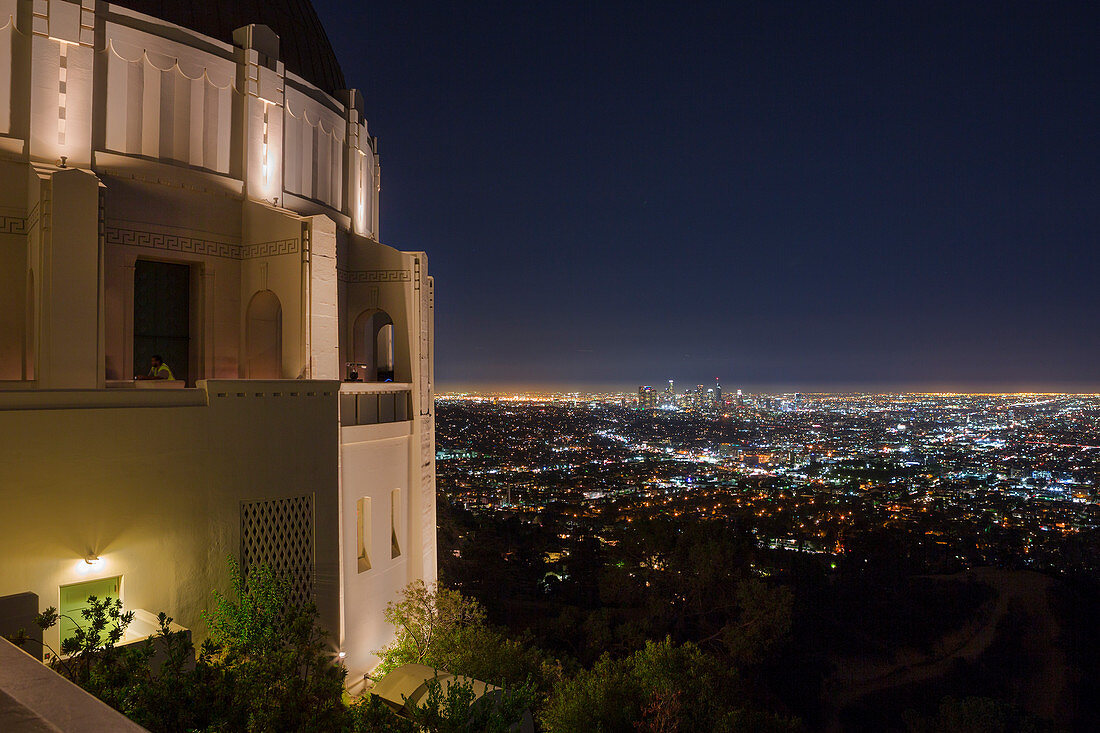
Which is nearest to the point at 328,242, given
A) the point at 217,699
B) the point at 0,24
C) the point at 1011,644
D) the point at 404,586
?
the point at 0,24

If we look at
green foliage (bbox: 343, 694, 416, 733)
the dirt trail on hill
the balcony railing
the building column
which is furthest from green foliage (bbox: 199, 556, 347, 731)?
the dirt trail on hill

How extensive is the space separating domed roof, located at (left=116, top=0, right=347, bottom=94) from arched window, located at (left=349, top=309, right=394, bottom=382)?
6.04 meters

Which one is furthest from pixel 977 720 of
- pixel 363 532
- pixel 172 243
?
pixel 172 243

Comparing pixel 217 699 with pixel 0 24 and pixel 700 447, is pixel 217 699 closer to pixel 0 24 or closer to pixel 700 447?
pixel 0 24

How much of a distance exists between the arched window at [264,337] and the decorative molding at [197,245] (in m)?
0.92

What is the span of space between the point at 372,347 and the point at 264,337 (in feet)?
15.6

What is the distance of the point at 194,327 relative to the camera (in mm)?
14203

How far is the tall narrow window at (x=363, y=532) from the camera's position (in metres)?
13.1

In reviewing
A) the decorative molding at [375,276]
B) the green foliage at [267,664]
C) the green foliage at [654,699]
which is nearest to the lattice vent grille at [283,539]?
the green foliage at [267,664]

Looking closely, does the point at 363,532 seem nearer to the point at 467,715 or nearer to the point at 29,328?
the point at 29,328

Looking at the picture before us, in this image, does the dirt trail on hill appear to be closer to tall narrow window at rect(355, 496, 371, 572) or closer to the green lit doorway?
tall narrow window at rect(355, 496, 371, 572)

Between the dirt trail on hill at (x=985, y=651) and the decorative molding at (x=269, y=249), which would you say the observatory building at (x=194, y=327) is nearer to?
the decorative molding at (x=269, y=249)

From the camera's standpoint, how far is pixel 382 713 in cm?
565

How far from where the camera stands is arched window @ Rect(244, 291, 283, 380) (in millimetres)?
14297
